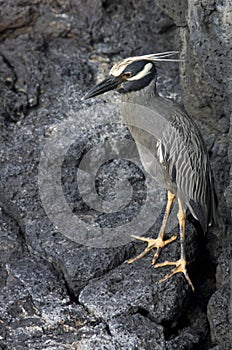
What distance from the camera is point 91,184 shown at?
13.3ft

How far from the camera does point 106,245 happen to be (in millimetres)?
3729

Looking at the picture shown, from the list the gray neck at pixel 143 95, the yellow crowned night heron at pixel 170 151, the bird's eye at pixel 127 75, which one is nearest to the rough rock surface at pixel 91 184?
the yellow crowned night heron at pixel 170 151

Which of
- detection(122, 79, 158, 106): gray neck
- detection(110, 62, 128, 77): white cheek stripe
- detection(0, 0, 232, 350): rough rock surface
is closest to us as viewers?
detection(0, 0, 232, 350): rough rock surface

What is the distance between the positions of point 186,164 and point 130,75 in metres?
0.50

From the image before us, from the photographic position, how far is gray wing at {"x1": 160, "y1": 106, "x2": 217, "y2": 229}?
372 cm

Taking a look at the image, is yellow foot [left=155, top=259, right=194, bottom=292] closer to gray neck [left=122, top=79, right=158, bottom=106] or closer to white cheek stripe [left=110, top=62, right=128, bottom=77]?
gray neck [left=122, top=79, right=158, bottom=106]

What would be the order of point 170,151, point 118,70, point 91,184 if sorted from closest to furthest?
point 118,70
point 170,151
point 91,184

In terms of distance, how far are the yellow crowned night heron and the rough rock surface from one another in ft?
0.47

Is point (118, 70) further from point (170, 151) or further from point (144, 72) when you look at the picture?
point (170, 151)

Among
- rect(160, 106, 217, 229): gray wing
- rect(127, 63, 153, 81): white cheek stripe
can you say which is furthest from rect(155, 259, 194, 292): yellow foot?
rect(127, 63, 153, 81): white cheek stripe

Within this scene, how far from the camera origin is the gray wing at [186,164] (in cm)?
372

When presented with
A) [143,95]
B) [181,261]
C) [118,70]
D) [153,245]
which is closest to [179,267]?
[181,261]

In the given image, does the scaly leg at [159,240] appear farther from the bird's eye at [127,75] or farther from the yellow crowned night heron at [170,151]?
the bird's eye at [127,75]

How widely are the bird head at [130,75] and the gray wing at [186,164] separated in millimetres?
242
